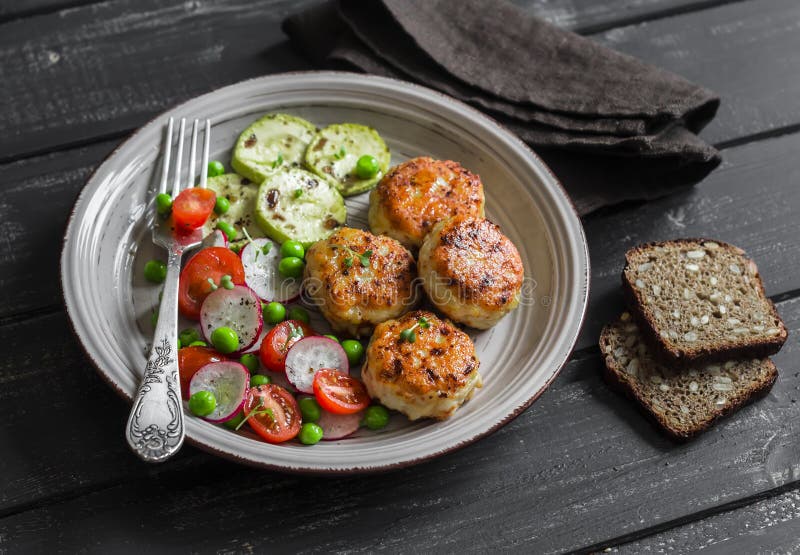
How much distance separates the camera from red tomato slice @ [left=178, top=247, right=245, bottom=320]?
15.1 ft

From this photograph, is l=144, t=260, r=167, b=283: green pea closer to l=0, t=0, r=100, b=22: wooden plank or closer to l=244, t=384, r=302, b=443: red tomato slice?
l=244, t=384, r=302, b=443: red tomato slice

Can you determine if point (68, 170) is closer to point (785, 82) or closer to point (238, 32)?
point (238, 32)

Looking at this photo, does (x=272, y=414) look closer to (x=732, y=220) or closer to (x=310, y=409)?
(x=310, y=409)

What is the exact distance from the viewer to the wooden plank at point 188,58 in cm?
585

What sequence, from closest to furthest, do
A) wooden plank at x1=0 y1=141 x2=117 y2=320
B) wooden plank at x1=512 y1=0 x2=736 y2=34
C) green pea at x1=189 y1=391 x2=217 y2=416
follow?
green pea at x1=189 y1=391 x2=217 y2=416 < wooden plank at x1=0 y1=141 x2=117 y2=320 < wooden plank at x1=512 y1=0 x2=736 y2=34

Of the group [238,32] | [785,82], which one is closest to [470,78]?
[238,32]

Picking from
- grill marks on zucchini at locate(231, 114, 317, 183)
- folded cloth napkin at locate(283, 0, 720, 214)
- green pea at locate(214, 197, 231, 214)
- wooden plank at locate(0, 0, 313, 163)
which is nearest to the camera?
green pea at locate(214, 197, 231, 214)

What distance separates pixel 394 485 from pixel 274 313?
3.98ft

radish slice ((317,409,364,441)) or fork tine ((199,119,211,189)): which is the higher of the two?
fork tine ((199,119,211,189))

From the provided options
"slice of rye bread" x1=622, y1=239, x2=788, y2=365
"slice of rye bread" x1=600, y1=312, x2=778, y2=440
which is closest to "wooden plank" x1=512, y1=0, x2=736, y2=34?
"slice of rye bread" x1=622, y1=239, x2=788, y2=365

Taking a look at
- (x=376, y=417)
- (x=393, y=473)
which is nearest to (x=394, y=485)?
(x=393, y=473)

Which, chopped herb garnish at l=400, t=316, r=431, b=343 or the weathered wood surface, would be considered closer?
chopped herb garnish at l=400, t=316, r=431, b=343

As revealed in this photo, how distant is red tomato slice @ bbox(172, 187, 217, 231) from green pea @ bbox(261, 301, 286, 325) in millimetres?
689

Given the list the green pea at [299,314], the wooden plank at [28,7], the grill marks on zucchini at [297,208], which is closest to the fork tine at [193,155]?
the grill marks on zucchini at [297,208]
